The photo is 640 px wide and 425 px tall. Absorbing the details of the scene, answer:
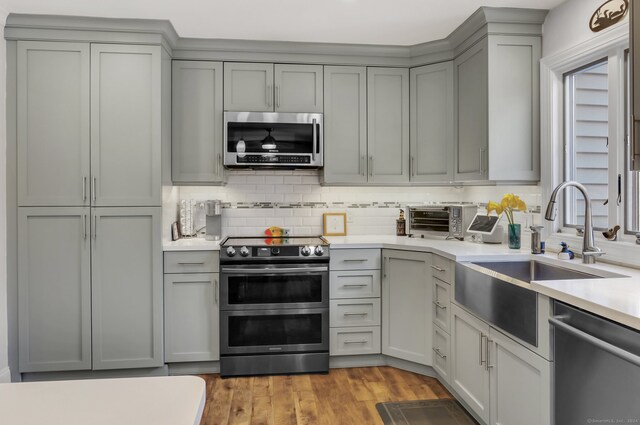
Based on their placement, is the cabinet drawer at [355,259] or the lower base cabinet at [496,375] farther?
the cabinet drawer at [355,259]

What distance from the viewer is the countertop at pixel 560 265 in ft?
4.66

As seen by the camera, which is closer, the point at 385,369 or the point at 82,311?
the point at 82,311

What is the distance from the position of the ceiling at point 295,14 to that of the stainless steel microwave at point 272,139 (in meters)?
0.59

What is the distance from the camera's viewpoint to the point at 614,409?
151 cm

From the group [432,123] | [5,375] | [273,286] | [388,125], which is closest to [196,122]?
[273,286]

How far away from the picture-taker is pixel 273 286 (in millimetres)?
3166

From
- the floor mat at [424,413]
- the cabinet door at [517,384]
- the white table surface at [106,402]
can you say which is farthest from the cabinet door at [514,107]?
the white table surface at [106,402]

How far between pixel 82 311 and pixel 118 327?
26 centimetres

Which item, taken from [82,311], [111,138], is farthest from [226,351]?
[111,138]

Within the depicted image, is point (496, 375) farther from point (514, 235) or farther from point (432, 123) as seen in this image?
point (432, 123)

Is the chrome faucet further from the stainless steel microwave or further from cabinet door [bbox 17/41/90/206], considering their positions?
cabinet door [bbox 17/41/90/206]

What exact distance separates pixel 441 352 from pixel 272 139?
194 centimetres

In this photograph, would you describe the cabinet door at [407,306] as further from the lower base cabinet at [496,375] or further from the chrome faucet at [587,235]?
the chrome faucet at [587,235]

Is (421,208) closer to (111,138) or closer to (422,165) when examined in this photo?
(422,165)
